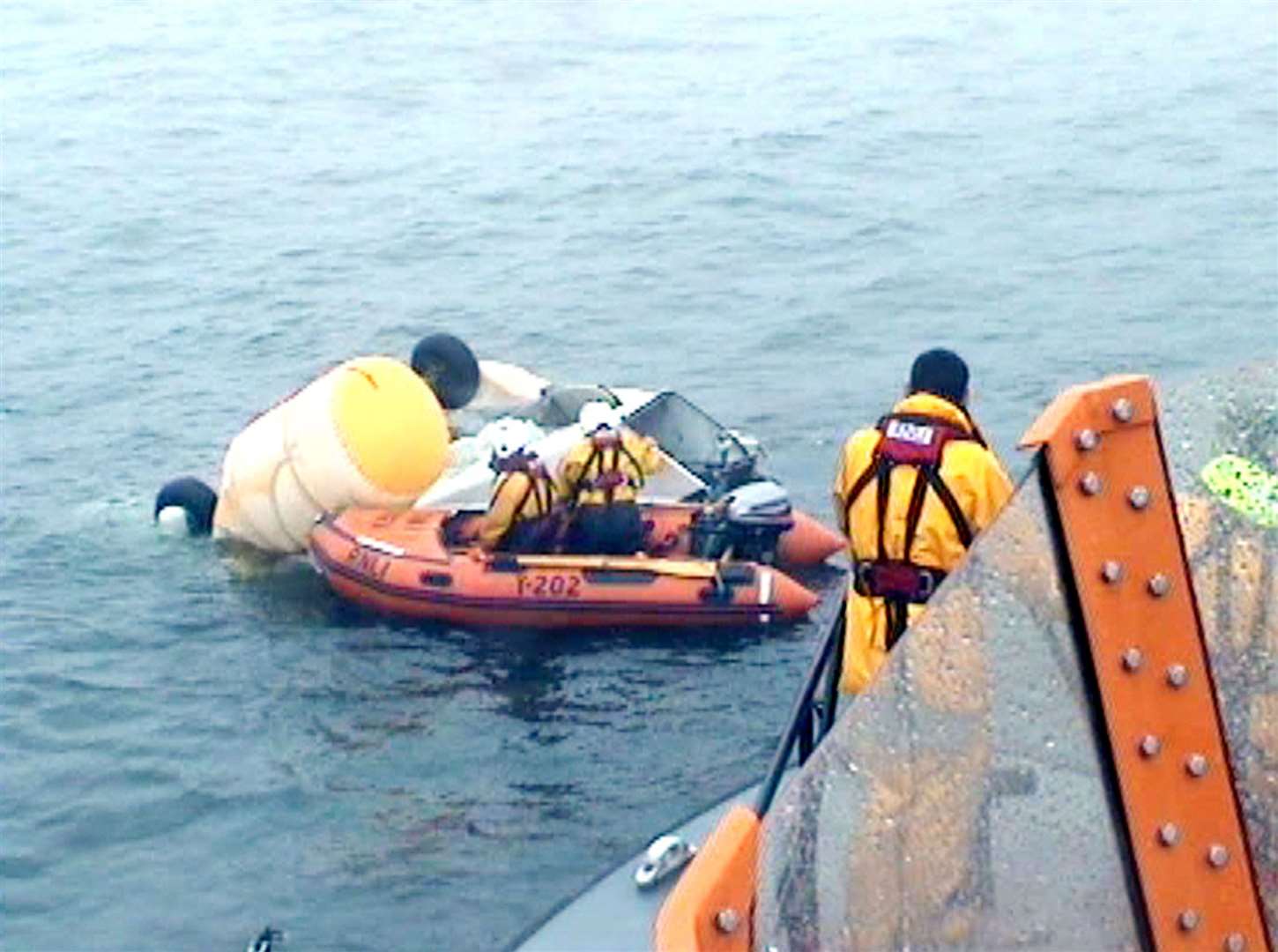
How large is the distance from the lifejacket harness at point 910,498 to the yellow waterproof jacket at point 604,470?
658 cm

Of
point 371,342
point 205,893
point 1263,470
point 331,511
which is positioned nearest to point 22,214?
point 371,342

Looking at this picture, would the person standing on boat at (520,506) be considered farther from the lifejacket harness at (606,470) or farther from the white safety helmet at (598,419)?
the white safety helmet at (598,419)

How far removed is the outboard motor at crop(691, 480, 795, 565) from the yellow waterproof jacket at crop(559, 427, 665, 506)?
0.45m

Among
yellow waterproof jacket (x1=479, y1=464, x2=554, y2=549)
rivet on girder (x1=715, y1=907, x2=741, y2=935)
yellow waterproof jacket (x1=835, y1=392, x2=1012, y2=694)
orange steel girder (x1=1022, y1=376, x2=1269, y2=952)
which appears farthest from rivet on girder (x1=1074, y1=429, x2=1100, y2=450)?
yellow waterproof jacket (x1=479, y1=464, x2=554, y2=549)

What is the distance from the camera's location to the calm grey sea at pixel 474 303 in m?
10.5

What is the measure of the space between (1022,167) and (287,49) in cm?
1209

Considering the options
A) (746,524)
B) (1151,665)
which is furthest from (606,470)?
(1151,665)

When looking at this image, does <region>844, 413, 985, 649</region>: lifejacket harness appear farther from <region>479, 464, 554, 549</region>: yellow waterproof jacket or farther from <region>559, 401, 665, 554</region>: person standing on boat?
<region>479, 464, 554, 549</region>: yellow waterproof jacket

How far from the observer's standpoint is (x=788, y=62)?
27844mm

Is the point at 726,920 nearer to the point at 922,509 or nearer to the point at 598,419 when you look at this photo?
the point at 922,509

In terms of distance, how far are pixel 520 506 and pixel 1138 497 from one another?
394 inches

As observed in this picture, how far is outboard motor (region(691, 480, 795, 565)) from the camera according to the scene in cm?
1209

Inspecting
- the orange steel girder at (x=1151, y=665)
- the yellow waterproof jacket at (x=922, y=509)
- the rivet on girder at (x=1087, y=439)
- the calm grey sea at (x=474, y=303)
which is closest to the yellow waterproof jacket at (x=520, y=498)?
the calm grey sea at (x=474, y=303)

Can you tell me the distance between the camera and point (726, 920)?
201 centimetres
